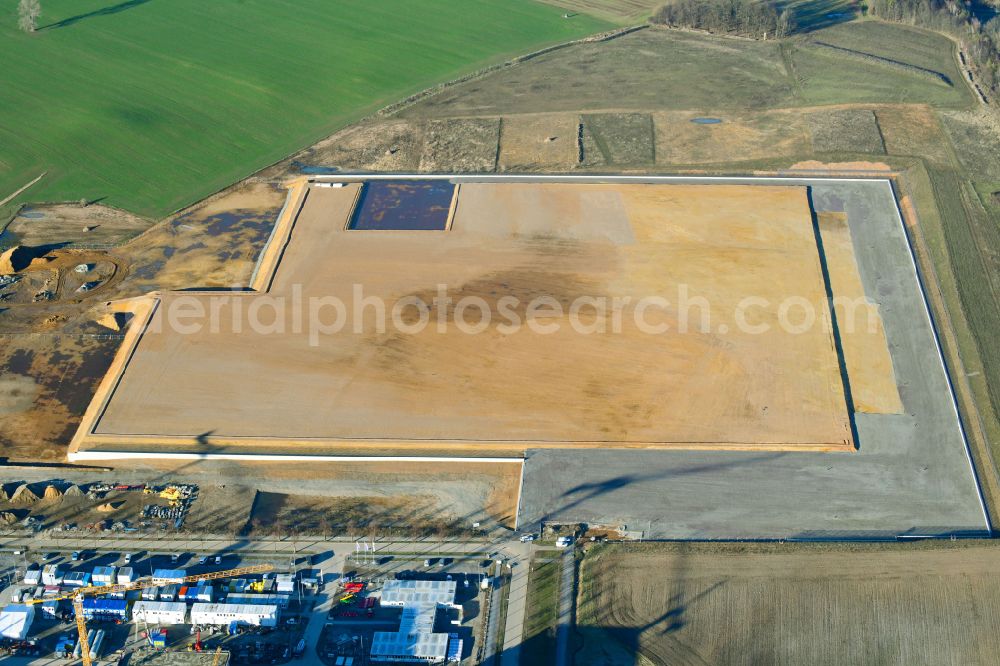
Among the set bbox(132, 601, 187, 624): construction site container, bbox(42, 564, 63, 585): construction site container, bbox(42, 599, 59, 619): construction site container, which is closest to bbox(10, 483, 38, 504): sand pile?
bbox(42, 564, 63, 585): construction site container

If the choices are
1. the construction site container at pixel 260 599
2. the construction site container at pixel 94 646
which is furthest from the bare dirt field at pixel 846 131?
the construction site container at pixel 94 646

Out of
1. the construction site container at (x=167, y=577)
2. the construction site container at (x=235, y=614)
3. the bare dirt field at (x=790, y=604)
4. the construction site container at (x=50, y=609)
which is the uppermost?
the bare dirt field at (x=790, y=604)

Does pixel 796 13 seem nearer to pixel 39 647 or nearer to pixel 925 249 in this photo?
pixel 925 249

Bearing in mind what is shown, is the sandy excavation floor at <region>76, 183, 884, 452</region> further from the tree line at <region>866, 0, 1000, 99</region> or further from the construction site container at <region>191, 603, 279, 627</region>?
the tree line at <region>866, 0, 1000, 99</region>

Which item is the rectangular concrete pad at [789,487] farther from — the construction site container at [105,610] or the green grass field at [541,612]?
the construction site container at [105,610]

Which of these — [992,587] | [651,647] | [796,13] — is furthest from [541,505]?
[796,13]

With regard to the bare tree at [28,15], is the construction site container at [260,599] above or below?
below
